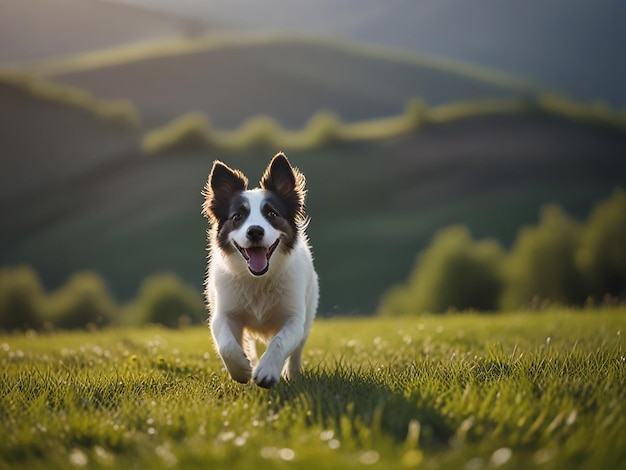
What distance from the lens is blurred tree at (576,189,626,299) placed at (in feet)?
80.8

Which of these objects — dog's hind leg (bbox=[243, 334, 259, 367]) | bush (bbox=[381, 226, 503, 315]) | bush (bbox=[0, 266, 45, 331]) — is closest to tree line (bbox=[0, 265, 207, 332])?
bush (bbox=[0, 266, 45, 331])

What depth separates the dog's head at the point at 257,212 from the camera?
21.4 ft

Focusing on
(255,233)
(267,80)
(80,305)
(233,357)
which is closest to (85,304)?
(80,305)

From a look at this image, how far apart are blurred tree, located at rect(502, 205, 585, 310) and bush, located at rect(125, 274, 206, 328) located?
11591 millimetres

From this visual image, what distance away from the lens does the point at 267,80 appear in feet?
220

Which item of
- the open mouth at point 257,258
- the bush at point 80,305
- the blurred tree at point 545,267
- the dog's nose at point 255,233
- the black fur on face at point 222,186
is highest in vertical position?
the black fur on face at point 222,186

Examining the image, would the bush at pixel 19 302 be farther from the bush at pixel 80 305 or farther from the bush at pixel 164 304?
the bush at pixel 164 304

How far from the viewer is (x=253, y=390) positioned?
5676 mm

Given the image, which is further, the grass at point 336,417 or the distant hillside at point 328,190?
the distant hillside at point 328,190

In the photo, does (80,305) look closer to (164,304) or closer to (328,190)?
(164,304)

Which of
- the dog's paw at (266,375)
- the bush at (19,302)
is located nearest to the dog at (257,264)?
the dog's paw at (266,375)

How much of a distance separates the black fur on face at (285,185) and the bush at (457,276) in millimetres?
18611

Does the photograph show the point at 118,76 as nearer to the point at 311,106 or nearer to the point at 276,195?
the point at 311,106

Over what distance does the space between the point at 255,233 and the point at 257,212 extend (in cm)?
40
